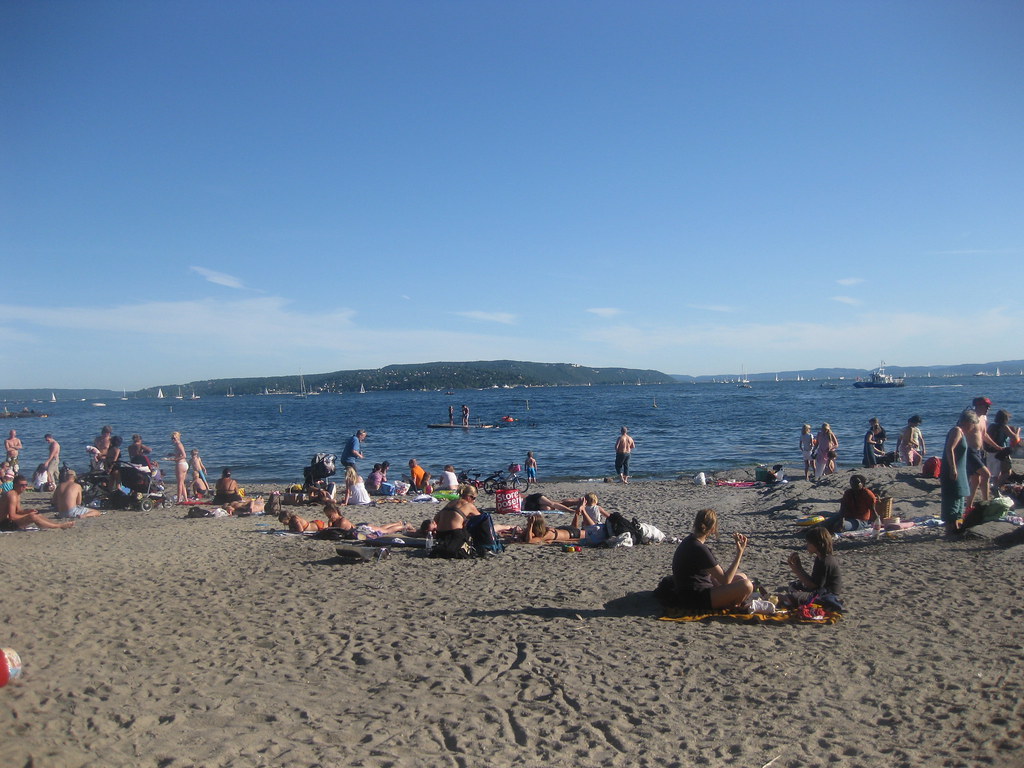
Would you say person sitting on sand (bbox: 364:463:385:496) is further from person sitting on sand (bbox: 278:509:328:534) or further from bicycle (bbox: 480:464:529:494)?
person sitting on sand (bbox: 278:509:328:534)

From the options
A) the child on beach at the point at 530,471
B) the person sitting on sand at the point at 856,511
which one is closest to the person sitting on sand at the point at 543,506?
the person sitting on sand at the point at 856,511

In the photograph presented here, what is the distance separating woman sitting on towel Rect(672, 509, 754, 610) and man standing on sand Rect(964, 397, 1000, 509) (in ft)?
17.2

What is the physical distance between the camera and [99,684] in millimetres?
5172

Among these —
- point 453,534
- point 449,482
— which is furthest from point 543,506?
point 453,534

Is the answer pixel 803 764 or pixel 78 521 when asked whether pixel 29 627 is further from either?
pixel 78 521

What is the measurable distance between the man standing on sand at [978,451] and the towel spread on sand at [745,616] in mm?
4942

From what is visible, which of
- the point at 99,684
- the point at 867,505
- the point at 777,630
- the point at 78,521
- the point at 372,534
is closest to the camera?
the point at 99,684

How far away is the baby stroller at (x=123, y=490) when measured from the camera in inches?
587

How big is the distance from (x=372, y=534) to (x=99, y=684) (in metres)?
5.79

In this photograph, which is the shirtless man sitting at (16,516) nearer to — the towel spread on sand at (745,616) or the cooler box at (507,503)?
the cooler box at (507,503)

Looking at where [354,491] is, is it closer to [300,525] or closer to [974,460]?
[300,525]

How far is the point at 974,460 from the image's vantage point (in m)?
10.1

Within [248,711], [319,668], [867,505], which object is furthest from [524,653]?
[867,505]

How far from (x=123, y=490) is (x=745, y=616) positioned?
530 inches
